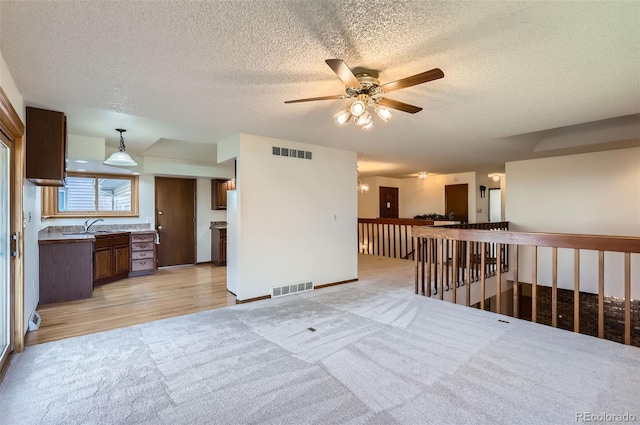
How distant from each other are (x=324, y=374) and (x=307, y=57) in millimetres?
2363

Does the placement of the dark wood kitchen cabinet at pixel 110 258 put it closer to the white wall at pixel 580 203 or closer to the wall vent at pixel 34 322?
the wall vent at pixel 34 322

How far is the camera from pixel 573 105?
123 inches

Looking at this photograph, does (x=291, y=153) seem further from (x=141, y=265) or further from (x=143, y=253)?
(x=141, y=265)

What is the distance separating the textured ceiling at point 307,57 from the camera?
167 centimetres

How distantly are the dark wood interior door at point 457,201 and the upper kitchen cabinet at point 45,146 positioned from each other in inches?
366

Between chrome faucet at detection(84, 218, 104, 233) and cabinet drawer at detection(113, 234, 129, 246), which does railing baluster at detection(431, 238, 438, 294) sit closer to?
cabinet drawer at detection(113, 234, 129, 246)

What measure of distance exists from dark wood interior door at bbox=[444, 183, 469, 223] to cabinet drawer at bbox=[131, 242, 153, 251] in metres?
8.27

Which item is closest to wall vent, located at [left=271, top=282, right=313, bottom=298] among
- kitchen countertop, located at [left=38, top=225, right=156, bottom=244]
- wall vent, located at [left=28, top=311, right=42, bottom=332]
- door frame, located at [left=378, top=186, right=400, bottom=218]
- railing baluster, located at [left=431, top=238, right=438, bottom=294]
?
railing baluster, located at [left=431, top=238, right=438, bottom=294]

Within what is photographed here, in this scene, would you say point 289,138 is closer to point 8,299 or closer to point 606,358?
point 8,299

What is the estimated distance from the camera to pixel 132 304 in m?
4.11

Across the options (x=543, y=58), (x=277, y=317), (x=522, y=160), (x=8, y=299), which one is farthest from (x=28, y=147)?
(x=522, y=160)

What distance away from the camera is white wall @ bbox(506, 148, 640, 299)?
5.29 m

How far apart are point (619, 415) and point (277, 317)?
9.57ft

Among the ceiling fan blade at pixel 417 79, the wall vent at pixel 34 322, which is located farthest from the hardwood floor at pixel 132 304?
the ceiling fan blade at pixel 417 79
